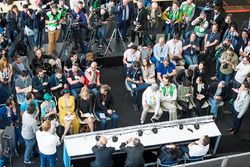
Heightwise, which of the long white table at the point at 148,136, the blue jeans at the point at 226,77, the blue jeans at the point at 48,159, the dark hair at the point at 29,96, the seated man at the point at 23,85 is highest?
the dark hair at the point at 29,96

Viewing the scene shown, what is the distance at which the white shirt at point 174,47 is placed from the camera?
36.7 ft

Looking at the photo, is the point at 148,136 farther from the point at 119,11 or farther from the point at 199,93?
the point at 119,11

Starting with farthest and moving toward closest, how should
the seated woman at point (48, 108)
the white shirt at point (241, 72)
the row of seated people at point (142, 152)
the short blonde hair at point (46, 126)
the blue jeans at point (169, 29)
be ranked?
the blue jeans at point (169, 29), the white shirt at point (241, 72), the seated woman at point (48, 108), the row of seated people at point (142, 152), the short blonde hair at point (46, 126)

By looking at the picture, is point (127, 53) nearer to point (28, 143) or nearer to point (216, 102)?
point (216, 102)

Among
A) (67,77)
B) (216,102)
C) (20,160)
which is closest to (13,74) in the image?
(67,77)

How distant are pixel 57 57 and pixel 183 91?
3.13 m

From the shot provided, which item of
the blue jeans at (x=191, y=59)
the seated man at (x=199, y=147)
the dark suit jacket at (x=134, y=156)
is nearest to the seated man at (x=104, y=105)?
the dark suit jacket at (x=134, y=156)

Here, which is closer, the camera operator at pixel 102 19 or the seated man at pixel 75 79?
the seated man at pixel 75 79

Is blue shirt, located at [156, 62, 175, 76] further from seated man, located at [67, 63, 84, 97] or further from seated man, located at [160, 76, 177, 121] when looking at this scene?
seated man, located at [67, 63, 84, 97]

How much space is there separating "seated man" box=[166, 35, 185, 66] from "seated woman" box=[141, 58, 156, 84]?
2.36 feet

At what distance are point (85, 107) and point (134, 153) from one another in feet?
5.40

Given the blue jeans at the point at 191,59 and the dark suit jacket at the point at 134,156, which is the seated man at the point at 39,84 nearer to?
the dark suit jacket at the point at 134,156

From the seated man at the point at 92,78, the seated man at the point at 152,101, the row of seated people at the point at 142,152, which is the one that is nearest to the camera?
the row of seated people at the point at 142,152

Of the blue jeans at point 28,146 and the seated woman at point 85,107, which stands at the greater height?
the seated woman at point 85,107
